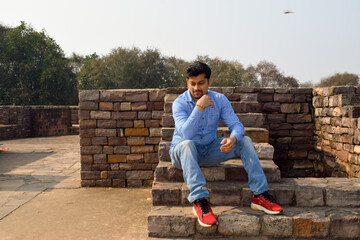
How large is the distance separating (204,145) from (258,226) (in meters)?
0.95

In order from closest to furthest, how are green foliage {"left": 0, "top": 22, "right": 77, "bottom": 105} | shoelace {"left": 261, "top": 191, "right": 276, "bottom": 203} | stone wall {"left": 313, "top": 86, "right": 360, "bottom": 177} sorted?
shoelace {"left": 261, "top": 191, "right": 276, "bottom": 203} < stone wall {"left": 313, "top": 86, "right": 360, "bottom": 177} < green foliage {"left": 0, "top": 22, "right": 77, "bottom": 105}

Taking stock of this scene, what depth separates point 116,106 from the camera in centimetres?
618

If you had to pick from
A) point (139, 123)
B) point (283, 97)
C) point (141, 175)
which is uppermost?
point (283, 97)

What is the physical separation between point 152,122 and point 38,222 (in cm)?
273

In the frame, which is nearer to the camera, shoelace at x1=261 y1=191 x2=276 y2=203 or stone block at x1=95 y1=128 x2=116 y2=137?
shoelace at x1=261 y1=191 x2=276 y2=203

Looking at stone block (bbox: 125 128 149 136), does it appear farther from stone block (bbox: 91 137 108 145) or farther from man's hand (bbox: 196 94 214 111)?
man's hand (bbox: 196 94 214 111)

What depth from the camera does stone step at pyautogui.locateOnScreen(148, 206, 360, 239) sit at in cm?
309

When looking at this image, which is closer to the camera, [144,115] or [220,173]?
[220,173]

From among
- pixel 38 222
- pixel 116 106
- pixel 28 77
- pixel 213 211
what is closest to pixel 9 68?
pixel 28 77

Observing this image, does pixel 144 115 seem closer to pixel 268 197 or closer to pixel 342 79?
pixel 268 197

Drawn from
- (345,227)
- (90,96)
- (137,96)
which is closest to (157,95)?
(137,96)

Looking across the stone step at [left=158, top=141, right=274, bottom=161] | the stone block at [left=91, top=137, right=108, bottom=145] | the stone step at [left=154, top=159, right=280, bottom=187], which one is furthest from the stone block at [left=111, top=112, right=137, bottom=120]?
the stone step at [left=154, top=159, right=280, bottom=187]

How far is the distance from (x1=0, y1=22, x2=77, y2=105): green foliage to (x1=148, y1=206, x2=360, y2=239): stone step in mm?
26171

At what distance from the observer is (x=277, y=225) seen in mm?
3084
